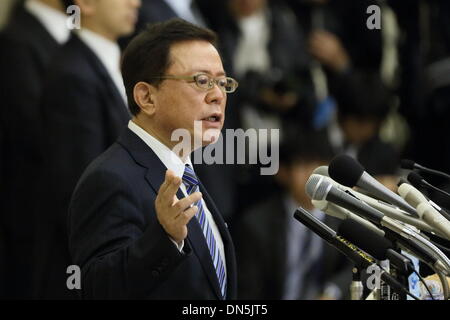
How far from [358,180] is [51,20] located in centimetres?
244

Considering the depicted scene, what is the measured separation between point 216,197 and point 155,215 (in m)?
1.68

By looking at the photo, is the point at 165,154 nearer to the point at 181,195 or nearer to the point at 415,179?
the point at 181,195

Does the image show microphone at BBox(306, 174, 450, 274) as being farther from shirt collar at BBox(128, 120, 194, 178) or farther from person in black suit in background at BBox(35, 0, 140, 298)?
person in black suit in background at BBox(35, 0, 140, 298)

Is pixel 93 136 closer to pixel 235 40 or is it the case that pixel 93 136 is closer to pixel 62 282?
pixel 62 282

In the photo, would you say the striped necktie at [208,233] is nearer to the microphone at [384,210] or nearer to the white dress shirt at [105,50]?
the microphone at [384,210]

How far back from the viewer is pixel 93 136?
356cm

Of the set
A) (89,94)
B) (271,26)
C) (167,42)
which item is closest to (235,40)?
(271,26)

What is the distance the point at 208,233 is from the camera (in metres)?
2.59

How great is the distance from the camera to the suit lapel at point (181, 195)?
253 cm

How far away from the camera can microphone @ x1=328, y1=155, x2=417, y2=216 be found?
2307mm

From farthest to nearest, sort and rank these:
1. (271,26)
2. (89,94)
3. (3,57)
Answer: (271,26)
(3,57)
(89,94)

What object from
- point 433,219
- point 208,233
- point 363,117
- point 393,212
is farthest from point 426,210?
point 363,117

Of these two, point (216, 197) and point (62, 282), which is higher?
point (216, 197)

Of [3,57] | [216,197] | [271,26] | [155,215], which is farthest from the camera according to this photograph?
[271,26]
